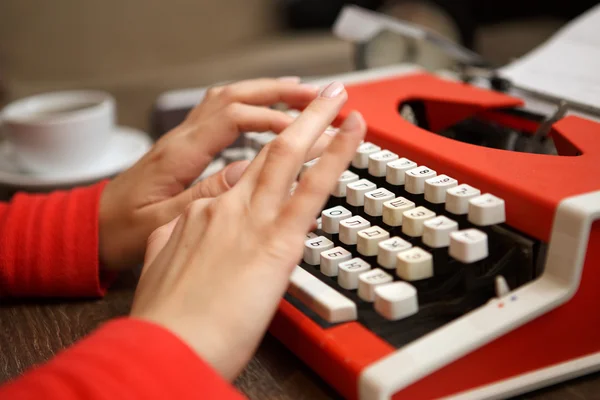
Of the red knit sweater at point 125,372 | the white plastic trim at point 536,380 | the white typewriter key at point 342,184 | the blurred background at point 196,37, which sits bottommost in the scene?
the blurred background at point 196,37

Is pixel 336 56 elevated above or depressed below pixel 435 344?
below

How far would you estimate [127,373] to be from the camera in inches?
15.7

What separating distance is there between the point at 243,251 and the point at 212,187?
22 centimetres

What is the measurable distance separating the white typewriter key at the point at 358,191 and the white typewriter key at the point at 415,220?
0.08m

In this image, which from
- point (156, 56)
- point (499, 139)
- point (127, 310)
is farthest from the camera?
point (156, 56)

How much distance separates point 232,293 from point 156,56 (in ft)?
6.63

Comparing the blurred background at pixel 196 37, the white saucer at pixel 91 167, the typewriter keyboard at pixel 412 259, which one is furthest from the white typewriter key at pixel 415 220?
the blurred background at pixel 196 37

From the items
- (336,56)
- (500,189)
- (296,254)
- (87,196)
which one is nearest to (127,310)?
(87,196)

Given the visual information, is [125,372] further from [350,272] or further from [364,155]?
[364,155]

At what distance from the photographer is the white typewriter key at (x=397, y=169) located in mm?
617

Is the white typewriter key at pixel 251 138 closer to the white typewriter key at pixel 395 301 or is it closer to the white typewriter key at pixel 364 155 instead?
the white typewriter key at pixel 364 155

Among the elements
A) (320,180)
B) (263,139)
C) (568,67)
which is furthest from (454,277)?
(568,67)

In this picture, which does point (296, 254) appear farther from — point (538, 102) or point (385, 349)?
point (538, 102)

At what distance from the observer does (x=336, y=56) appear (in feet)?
7.01
